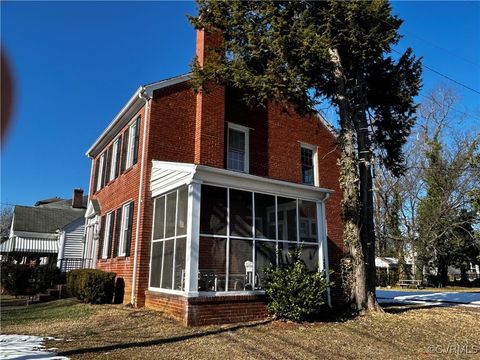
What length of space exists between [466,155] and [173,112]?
25533mm

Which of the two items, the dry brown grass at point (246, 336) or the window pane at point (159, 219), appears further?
the window pane at point (159, 219)

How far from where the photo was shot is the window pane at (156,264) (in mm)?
11219

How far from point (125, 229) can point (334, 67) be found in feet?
27.8

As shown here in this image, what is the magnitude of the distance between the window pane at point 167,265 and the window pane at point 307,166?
7211 mm

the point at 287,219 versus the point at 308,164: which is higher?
the point at 308,164

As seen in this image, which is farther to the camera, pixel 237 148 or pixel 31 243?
pixel 31 243

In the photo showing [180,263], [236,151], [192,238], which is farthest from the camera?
[236,151]

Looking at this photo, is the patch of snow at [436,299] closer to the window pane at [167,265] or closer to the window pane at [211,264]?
the window pane at [211,264]

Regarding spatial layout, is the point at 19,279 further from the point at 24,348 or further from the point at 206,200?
the point at 24,348

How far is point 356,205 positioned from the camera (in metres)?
11.5

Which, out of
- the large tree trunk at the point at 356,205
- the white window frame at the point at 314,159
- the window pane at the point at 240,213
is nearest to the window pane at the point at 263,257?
the window pane at the point at 240,213

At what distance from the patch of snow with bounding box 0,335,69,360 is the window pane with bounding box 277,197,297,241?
20.4ft

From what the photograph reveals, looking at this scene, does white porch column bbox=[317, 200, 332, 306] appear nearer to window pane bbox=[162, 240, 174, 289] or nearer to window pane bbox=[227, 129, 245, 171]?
window pane bbox=[227, 129, 245, 171]

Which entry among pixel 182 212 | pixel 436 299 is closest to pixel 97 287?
pixel 182 212
